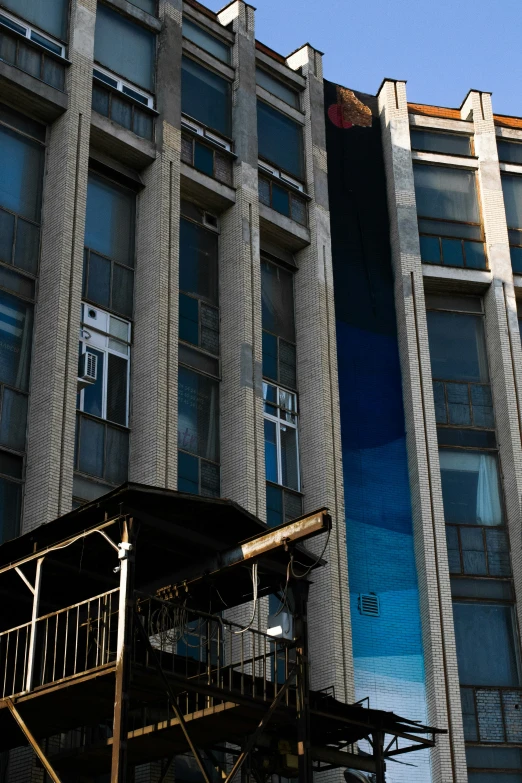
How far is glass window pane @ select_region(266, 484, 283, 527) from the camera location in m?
28.7

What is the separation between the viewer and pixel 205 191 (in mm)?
30906

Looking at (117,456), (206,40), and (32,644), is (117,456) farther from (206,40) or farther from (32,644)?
(206,40)

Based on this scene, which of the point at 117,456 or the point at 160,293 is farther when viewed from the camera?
the point at 160,293

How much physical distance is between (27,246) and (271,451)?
27.8ft

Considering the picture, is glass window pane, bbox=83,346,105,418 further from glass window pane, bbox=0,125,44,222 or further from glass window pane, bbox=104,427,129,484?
glass window pane, bbox=0,125,44,222

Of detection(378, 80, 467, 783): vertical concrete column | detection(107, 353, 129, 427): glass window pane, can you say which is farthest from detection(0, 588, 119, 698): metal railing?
detection(378, 80, 467, 783): vertical concrete column

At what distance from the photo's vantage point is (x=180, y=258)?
30031 mm

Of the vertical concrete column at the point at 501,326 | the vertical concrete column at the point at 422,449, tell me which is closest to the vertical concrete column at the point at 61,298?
the vertical concrete column at the point at 422,449

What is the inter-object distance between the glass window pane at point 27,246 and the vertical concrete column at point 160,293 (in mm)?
3021

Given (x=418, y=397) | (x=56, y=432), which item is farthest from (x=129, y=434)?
(x=418, y=397)

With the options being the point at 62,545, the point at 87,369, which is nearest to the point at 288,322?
the point at 87,369

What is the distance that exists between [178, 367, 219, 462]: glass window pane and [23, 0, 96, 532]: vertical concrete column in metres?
3.95

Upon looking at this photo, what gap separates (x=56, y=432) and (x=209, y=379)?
251 inches

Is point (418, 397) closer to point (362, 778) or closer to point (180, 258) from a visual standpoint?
point (180, 258)
